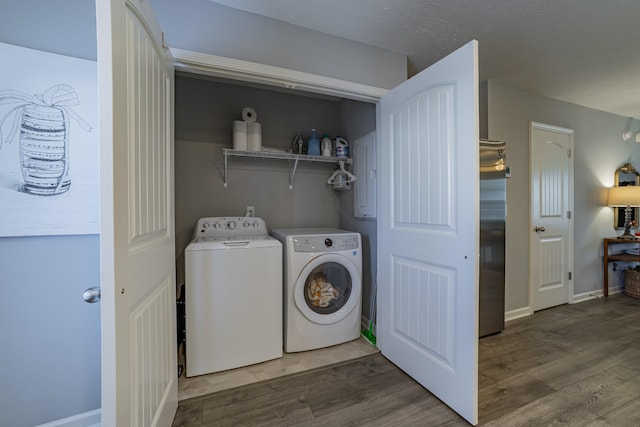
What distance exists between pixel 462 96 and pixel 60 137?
193 centimetres

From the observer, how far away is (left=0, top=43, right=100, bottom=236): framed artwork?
1043 mm

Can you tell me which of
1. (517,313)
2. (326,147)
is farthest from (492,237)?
(326,147)

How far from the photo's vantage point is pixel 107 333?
702mm

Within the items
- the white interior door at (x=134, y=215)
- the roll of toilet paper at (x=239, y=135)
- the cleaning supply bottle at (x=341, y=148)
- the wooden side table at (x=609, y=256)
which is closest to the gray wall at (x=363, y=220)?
the cleaning supply bottle at (x=341, y=148)

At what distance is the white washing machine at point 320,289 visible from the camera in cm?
190

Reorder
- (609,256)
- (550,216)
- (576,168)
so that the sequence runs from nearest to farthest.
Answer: (550,216) → (576,168) → (609,256)

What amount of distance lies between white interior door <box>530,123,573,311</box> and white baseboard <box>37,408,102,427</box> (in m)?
3.65

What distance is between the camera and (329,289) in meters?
2.10

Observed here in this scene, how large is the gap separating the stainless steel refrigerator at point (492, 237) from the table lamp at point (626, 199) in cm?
236

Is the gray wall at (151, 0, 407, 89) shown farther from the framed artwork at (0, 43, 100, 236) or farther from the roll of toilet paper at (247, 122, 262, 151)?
the roll of toilet paper at (247, 122, 262, 151)

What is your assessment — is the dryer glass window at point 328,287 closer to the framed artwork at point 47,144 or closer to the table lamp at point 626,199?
the framed artwork at point 47,144

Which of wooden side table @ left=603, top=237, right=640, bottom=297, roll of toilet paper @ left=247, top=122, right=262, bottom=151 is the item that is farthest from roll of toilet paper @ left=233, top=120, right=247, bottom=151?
wooden side table @ left=603, top=237, right=640, bottom=297

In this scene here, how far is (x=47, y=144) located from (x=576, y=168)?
15.6ft

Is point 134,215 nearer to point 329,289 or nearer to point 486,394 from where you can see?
point 329,289
